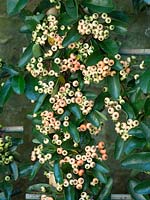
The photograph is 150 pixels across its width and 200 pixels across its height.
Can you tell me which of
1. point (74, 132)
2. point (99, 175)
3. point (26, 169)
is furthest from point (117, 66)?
point (26, 169)

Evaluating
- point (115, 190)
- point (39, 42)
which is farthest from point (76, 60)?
point (115, 190)

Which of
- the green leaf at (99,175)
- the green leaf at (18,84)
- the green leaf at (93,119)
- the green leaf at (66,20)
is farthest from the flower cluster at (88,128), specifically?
the green leaf at (66,20)

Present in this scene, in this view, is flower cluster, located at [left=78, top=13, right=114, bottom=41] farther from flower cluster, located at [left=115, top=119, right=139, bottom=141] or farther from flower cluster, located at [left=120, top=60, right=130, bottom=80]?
flower cluster, located at [left=115, top=119, right=139, bottom=141]

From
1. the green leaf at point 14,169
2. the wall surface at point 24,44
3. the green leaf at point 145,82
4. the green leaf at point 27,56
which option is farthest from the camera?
the wall surface at point 24,44

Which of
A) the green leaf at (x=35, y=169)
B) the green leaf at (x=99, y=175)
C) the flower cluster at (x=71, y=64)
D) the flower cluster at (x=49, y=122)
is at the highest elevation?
the flower cluster at (x=71, y=64)

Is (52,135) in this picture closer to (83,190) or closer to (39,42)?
(83,190)

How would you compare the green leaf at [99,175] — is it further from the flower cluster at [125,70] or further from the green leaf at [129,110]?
the flower cluster at [125,70]
